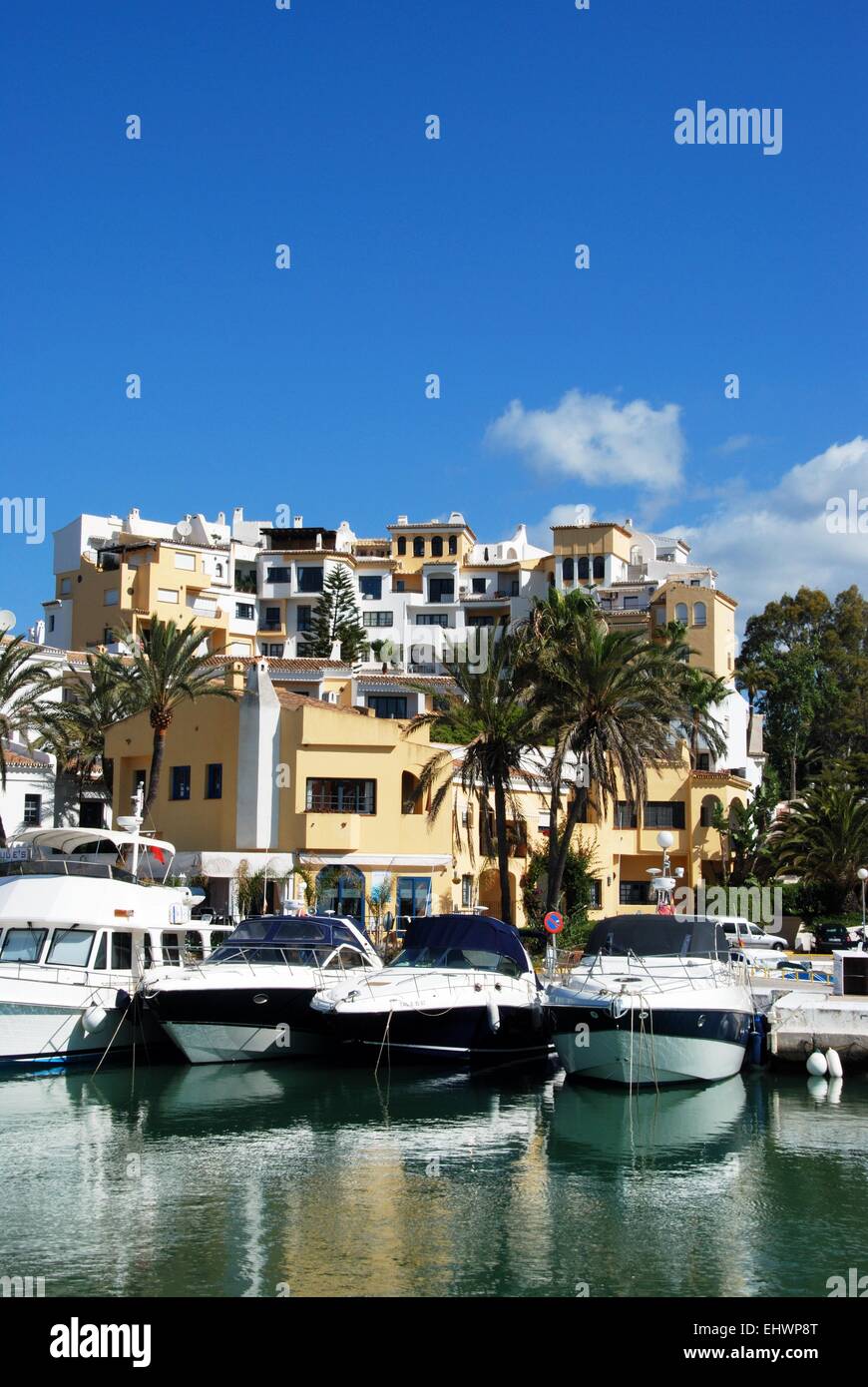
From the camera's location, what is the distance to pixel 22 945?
2731 cm

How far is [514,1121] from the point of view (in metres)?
23.2

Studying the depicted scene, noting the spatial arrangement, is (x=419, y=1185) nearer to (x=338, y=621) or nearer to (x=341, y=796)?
(x=341, y=796)

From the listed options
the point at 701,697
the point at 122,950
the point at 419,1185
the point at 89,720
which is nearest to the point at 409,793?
the point at 122,950

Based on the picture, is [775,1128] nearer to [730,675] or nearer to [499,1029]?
[499,1029]

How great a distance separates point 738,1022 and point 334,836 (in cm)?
1873

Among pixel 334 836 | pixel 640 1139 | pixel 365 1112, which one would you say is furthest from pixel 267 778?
pixel 640 1139

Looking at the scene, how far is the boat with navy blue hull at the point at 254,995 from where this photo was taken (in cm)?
2647

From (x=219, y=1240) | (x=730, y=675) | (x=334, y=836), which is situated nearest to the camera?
(x=219, y=1240)

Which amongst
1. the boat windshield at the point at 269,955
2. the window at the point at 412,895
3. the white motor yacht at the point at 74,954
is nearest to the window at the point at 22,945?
the white motor yacht at the point at 74,954

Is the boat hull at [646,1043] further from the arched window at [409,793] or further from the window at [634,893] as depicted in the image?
the window at [634,893]

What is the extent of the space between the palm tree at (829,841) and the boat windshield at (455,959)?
27850 mm

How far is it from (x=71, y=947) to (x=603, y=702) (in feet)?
58.8

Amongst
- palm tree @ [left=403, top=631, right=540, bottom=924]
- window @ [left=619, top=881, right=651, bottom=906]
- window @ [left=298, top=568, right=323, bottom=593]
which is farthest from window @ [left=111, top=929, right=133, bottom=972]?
window @ [left=298, top=568, right=323, bottom=593]

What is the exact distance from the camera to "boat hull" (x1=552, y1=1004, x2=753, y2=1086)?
24.6 metres
